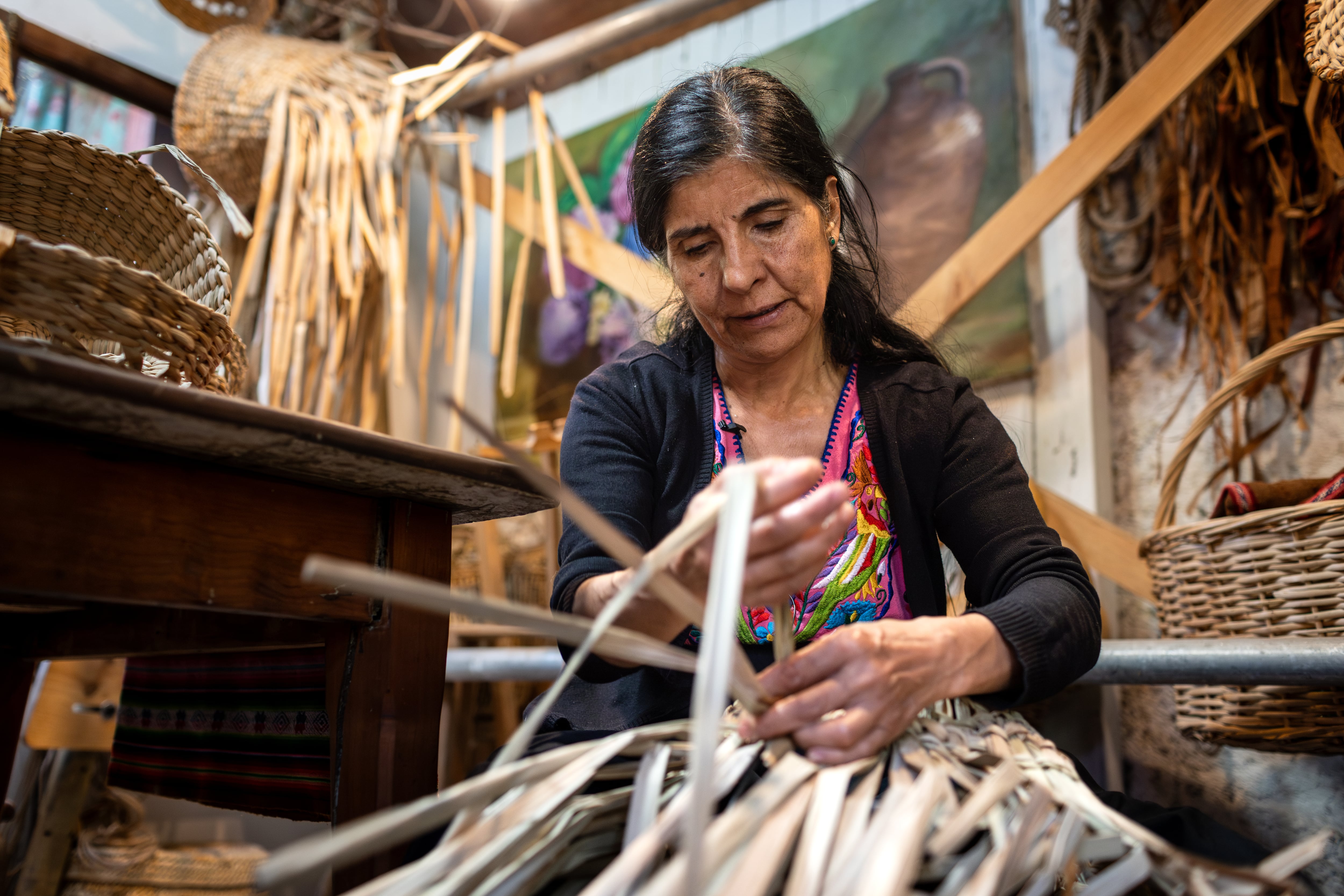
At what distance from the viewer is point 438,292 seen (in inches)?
128

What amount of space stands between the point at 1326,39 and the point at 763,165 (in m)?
0.64

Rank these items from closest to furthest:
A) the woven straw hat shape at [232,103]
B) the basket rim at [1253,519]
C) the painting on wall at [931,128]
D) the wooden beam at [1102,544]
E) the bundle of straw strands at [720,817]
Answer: the bundle of straw strands at [720,817] < the basket rim at [1253,519] < the wooden beam at [1102,544] < the painting on wall at [931,128] < the woven straw hat shape at [232,103]

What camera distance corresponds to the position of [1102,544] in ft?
5.52

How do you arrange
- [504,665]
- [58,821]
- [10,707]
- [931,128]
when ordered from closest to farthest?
1. [10,707]
2. [504,665]
3. [58,821]
4. [931,128]

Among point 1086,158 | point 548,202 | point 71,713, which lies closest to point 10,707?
point 71,713

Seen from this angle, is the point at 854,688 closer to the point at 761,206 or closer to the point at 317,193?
the point at 761,206

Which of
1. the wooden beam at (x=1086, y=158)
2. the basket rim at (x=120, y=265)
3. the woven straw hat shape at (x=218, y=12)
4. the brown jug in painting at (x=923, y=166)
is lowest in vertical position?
the basket rim at (x=120, y=265)

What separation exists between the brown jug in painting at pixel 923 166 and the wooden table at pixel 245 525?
5.18ft

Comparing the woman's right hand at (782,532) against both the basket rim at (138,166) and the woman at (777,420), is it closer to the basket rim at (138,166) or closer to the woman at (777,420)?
the woman at (777,420)

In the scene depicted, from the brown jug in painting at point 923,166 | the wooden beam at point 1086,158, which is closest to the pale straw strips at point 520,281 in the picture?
the brown jug in painting at point 923,166

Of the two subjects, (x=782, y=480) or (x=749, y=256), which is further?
(x=749, y=256)

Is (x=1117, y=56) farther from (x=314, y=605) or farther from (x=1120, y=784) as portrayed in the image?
(x=314, y=605)

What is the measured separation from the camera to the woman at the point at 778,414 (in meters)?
0.97

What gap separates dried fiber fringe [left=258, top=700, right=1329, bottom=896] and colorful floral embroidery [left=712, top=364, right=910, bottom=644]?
1.11 ft
